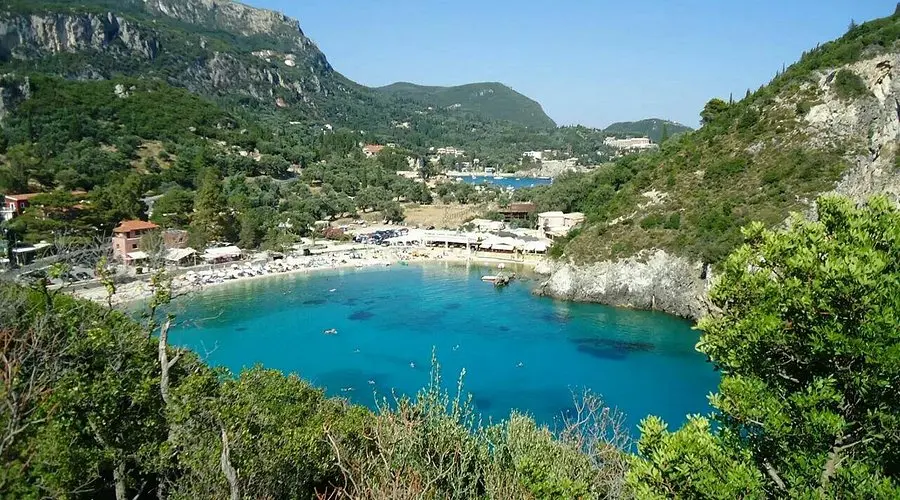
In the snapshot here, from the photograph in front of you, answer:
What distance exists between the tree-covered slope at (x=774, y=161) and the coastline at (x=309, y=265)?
916 centimetres

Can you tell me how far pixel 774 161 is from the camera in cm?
2767

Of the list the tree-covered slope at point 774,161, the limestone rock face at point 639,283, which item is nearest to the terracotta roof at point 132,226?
the limestone rock face at point 639,283

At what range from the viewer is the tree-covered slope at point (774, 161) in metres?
25.1

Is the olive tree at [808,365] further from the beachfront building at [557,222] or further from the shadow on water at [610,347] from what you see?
the beachfront building at [557,222]

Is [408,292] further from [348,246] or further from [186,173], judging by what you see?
[186,173]

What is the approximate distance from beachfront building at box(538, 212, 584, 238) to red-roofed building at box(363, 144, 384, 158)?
1451 inches

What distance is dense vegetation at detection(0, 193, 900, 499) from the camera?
361cm

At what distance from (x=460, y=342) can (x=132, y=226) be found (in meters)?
19.4

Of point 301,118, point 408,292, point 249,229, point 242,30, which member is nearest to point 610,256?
point 408,292

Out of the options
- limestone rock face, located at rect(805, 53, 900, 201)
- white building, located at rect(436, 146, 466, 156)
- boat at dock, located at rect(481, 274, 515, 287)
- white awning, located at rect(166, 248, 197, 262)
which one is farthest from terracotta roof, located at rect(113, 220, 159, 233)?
white building, located at rect(436, 146, 466, 156)

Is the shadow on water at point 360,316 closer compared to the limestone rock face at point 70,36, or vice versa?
the shadow on water at point 360,316

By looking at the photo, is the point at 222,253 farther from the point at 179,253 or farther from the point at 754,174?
the point at 754,174

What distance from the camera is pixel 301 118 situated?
96000 mm

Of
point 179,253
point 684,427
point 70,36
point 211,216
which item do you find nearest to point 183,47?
point 70,36
